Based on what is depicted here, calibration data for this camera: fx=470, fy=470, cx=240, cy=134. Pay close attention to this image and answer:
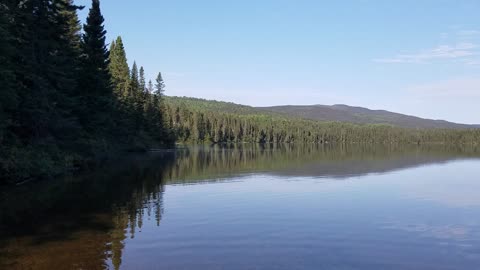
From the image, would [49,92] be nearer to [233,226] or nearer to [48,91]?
[48,91]

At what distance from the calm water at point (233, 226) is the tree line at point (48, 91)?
346 centimetres

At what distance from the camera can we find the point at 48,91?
34.9 meters

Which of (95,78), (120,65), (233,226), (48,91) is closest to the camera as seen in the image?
(233,226)

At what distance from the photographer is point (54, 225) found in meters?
18.3

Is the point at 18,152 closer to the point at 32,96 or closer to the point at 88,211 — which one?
the point at 32,96

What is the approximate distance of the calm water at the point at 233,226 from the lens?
14039 millimetres

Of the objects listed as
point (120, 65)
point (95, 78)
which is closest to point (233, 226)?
point (95, 78)

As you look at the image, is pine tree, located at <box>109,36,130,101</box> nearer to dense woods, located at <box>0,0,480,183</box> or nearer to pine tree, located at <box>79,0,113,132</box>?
dense woods, located at <box>0,0,480,183</box>

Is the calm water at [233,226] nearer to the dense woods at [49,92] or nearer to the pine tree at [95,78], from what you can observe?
the dense woods at [49,92]

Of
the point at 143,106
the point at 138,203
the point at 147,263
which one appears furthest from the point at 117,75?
the point at 147,263

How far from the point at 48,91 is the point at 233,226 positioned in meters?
22.1

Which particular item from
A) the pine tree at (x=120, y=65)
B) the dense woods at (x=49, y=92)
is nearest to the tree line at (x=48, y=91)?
the dense woods at (x=49, y=92)

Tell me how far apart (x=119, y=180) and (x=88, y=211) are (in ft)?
45.9

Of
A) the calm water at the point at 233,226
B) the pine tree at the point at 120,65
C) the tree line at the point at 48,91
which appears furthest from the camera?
the pine tree at the point at 120,65
